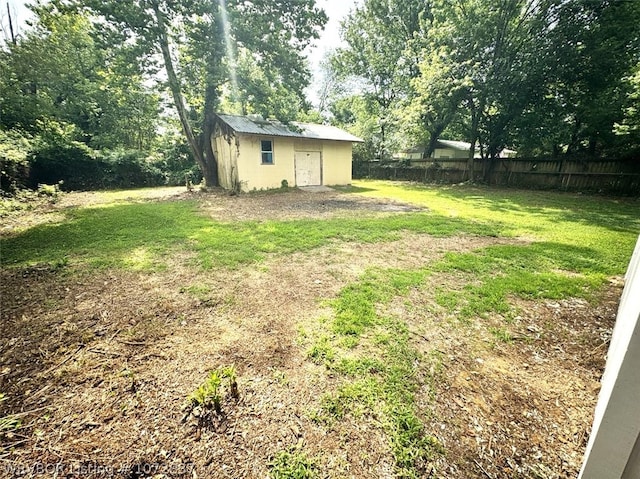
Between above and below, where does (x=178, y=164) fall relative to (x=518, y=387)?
above

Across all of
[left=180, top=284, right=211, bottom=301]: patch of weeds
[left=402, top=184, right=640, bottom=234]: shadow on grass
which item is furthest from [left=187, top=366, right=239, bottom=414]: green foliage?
[left=402, top=184, right=640, bottom=234]: shadow on grass

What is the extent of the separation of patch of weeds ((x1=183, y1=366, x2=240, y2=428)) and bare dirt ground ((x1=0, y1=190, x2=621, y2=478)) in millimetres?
55

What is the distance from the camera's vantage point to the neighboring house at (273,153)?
1255cm

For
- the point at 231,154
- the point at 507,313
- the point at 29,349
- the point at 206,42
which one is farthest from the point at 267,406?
the point at 206,42

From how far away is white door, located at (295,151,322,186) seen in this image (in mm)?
14648

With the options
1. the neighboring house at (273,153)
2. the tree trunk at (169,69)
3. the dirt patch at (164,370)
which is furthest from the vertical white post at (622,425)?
the tree trunk at (169,69)

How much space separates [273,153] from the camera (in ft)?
44.2

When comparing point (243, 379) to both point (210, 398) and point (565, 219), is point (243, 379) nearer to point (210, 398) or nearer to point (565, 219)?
point (210, 398)

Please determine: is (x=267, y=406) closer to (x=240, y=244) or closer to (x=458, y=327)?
(x=458, y=327)

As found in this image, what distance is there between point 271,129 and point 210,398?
13.2 metres

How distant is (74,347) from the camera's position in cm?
246

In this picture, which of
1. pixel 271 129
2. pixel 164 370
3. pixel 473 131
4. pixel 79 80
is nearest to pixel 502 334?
pixel 164 370

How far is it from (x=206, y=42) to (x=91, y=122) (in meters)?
11.6

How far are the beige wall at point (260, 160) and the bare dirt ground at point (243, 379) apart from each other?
9.57m
